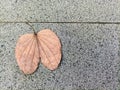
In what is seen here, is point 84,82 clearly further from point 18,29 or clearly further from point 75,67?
point 18,29

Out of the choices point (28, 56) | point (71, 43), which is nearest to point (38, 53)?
point (28, 56)

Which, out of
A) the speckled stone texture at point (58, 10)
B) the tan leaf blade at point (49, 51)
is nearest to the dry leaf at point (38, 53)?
the tan leaf blade at point (49, 51)

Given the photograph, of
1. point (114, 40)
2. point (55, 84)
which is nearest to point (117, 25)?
point (114, 40)

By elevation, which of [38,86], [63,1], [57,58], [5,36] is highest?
[63,1]

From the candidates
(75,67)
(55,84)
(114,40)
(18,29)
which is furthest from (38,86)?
(114,40)

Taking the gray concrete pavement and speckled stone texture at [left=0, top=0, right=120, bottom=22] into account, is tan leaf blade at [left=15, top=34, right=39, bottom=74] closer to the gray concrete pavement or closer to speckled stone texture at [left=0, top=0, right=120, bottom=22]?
the gray concrete pavement

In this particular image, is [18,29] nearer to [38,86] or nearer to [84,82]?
[38,86]

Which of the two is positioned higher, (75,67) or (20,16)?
(20,16)
